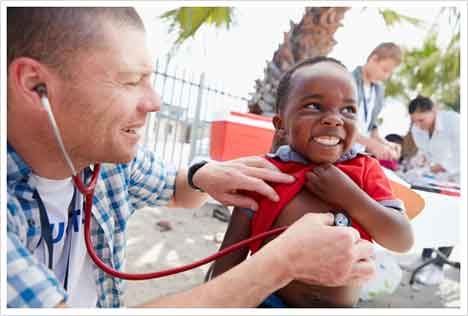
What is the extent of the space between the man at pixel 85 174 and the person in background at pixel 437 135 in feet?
1.26

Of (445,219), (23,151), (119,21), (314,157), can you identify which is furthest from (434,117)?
(23,151)

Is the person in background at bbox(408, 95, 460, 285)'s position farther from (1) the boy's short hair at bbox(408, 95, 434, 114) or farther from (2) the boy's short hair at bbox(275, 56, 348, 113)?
(2) the boy's short hair at bbox(275, 56, 348, 113)

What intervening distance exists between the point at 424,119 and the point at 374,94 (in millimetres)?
258

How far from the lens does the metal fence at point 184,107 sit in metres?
0.75

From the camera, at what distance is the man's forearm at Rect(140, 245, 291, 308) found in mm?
567

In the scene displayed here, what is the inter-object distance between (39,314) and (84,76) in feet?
1.23

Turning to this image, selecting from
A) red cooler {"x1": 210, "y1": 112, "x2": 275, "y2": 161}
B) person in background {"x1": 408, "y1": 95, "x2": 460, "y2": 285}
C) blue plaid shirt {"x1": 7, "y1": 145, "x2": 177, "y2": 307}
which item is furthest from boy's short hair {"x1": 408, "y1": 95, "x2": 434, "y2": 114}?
blue plaid shirt {"x1": 7, "y1": 145, "x2": 177, "y2": 307}

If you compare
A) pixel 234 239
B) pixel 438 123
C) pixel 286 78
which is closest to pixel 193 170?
pixel 234 239

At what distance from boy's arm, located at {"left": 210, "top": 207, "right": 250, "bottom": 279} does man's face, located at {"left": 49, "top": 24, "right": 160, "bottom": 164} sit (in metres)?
0.27

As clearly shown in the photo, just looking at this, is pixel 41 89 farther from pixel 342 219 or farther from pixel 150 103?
pixel 342 219

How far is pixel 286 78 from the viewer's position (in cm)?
74

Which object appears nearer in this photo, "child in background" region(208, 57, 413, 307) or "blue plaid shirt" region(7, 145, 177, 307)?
"blue plaid shirt" region(7, 145, 177, 307)

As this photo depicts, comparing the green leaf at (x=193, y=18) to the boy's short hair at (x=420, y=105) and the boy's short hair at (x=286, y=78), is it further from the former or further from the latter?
the boy's short hair at (x=420, y=105)

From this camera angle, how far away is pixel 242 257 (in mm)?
686
